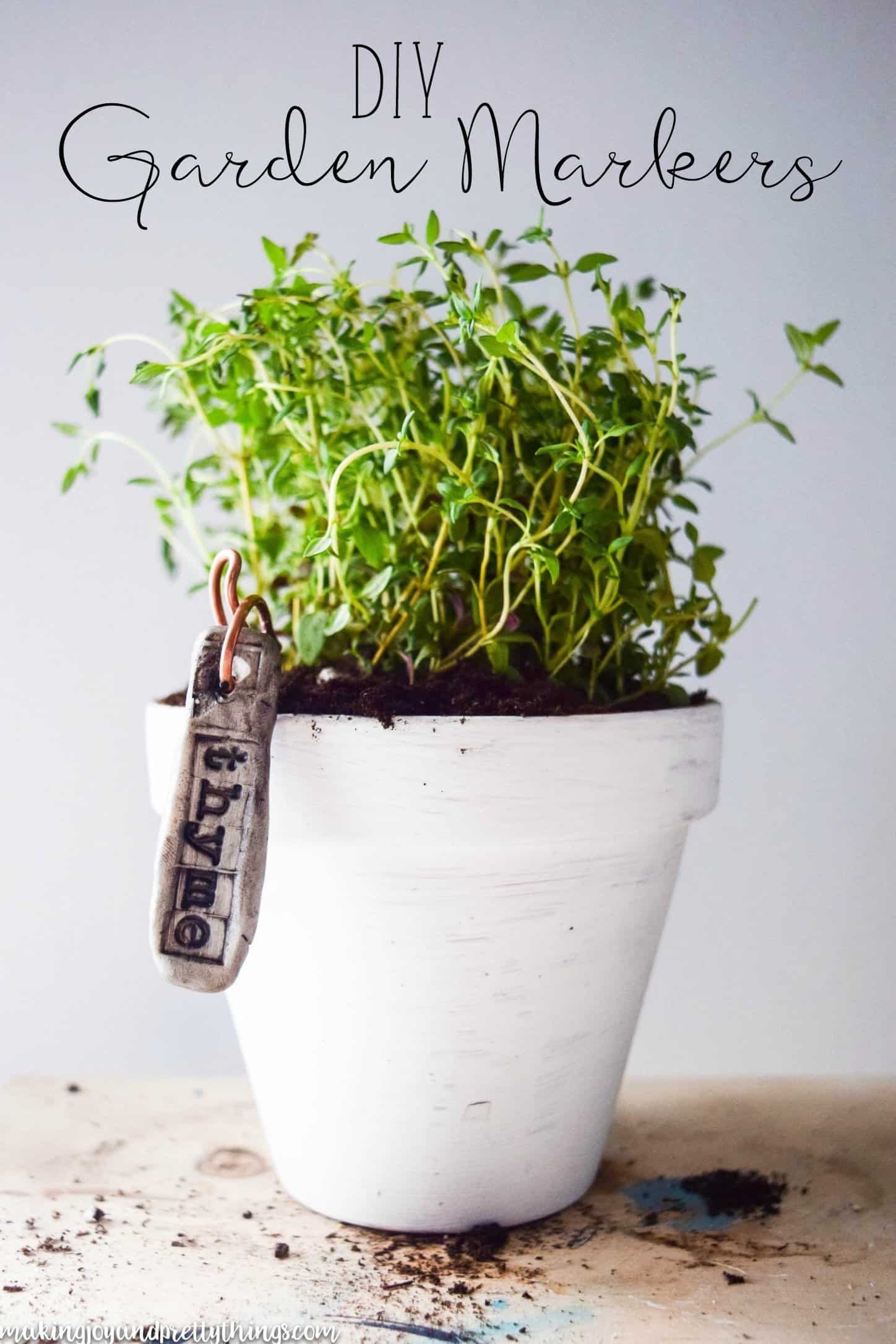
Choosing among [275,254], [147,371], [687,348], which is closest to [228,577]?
[147,371]

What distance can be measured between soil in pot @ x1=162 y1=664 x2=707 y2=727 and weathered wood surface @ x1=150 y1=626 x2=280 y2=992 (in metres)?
0.03

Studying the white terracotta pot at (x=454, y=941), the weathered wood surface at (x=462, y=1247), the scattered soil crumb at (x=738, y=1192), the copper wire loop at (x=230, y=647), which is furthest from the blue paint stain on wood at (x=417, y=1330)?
the copper wire loop at (x=230, y=647)

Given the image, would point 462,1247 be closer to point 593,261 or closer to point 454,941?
point 454,941

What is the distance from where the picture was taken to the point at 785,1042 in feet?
4.00

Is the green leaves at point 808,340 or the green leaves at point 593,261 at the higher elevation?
the green leaves at point 593,261

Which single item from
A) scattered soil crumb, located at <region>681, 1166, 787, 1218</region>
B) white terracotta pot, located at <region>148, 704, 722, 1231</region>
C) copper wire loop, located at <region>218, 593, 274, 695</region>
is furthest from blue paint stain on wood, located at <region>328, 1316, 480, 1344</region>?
copper wire loop, located at <region>218, 593, 274, 695</region>

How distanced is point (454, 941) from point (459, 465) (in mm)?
322

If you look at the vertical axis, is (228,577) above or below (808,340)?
below

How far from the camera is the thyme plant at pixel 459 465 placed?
68 cm

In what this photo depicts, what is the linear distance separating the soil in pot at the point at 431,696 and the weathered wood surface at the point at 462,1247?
267 millimetres

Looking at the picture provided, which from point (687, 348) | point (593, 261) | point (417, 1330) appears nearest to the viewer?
point (417, 1330)

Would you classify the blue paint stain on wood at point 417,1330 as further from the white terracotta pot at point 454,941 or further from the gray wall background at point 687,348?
the gray wall background at point 687,348

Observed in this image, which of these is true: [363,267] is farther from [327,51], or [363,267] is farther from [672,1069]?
[672,1069]

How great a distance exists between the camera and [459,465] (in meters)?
0.77
